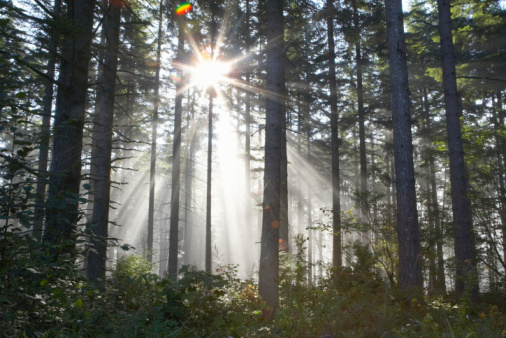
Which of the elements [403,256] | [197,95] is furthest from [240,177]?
[403,256]

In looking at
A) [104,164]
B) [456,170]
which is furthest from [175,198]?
[456,170]

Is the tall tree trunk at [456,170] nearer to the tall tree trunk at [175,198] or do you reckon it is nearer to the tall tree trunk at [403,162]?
the tall tree trunk at [403,162]

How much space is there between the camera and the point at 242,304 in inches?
242

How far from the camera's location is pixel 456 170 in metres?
10.4

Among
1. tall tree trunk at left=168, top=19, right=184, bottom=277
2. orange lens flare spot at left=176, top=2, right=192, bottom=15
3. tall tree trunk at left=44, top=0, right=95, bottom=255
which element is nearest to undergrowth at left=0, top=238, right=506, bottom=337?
tall tree trunk at left=44, top=0, right=95, bottom=255

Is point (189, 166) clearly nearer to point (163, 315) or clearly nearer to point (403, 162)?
point (403, 162)

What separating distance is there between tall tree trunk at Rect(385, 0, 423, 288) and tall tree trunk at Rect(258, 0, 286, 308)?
2.82 meters

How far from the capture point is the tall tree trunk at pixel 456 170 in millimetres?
9977

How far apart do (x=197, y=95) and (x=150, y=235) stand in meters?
9.41

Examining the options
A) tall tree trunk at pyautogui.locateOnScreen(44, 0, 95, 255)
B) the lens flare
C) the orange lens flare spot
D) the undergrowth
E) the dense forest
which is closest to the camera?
the undergrowth

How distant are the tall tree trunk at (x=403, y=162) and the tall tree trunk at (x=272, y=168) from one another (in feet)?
9.25

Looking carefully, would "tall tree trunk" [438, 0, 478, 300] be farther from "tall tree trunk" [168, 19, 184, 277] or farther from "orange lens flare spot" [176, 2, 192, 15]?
"tall tree trunk" [168, 19, 184, 277]

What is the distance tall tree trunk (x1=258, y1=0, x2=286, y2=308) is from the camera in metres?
7.80

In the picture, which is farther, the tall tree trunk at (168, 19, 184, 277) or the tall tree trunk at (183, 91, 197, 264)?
the tall tree trunk at (183, 91, 197, 264)
